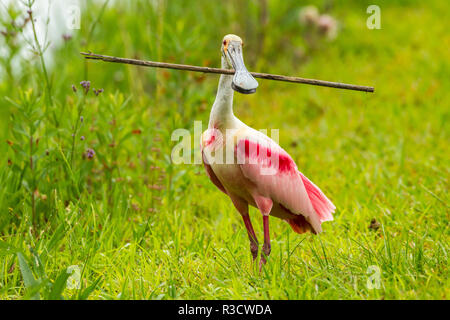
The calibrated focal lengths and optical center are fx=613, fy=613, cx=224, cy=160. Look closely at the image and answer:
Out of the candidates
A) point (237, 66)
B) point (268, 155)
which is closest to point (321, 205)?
point (268, 155)

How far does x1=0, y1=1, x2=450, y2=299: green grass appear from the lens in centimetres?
280

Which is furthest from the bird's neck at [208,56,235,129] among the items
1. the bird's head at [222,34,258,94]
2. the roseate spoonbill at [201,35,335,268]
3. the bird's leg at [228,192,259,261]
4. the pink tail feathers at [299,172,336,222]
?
the pink tail feathers at [299,172,336,222]

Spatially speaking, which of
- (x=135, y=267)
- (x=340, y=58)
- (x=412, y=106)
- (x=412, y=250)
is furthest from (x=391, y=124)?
(x=135, y=267)

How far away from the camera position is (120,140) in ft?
12.7

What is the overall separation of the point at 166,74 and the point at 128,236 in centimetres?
163

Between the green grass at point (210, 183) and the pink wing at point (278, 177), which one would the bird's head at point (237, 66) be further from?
the green grass at point (210, 183)

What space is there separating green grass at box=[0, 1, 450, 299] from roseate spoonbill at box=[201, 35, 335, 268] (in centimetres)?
22

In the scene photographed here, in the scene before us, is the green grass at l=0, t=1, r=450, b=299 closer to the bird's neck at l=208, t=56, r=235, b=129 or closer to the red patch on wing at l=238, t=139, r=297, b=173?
the red patch on wing at l=238, t=139, r=297, b=173

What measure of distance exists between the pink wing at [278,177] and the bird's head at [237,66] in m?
0.32

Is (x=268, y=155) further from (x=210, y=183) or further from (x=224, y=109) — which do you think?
(x=210, y=183)

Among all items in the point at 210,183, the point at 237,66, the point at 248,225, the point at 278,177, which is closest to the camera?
the point at 237,66

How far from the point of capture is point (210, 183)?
445 centimetres

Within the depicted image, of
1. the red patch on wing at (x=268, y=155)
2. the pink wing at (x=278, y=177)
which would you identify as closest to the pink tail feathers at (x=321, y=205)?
the pink wing at (x=278, y=177)

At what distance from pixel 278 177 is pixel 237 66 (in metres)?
0.58
